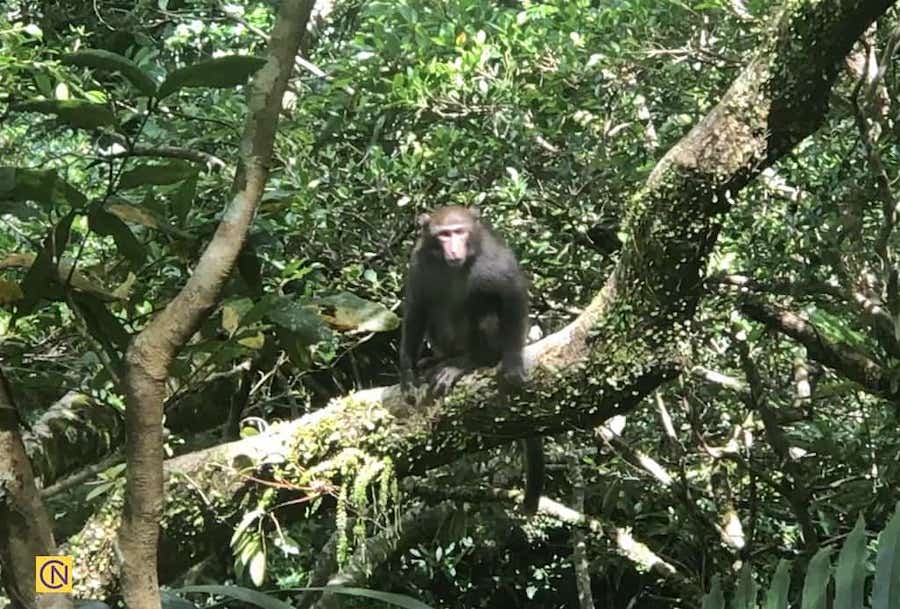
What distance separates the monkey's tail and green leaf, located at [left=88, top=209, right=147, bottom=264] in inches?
→ 91.1

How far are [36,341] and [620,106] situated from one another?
93.2 inches

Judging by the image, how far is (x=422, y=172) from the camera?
396cm

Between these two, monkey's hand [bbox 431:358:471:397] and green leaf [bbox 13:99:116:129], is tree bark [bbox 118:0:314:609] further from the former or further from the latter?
monkey's hand [bbox 431:358:471:397]

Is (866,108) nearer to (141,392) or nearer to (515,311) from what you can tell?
(515,311)

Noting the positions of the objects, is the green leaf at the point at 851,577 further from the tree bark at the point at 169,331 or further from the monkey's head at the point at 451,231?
the monkey's head at the point at 451,231

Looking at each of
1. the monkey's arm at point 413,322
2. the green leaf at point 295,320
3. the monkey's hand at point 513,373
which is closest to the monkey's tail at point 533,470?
the monkey's arm at point 413,322

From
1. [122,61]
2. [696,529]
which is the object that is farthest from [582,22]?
[122,61]

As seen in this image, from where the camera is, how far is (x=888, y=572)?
1438 mm

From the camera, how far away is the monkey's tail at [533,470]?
4000 mm

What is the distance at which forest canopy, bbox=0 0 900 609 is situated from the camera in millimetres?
2738

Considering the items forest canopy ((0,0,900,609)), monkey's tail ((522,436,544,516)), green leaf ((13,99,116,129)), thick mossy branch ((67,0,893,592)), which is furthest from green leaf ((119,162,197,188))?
monkey's tail ((522,436,544,516))

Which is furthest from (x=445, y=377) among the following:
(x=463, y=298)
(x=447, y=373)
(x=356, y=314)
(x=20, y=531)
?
(x=20, y=531)

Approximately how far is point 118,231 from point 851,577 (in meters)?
1.30

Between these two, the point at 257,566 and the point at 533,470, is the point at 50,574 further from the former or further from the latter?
the point at 533,470
